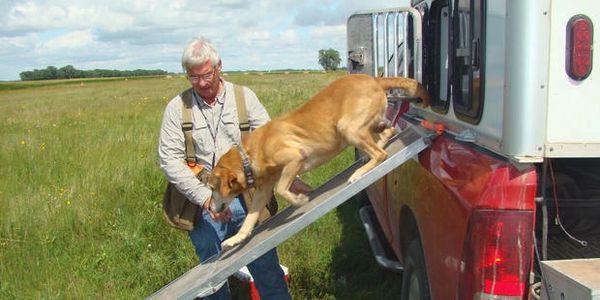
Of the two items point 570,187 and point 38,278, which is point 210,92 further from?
point 38,278

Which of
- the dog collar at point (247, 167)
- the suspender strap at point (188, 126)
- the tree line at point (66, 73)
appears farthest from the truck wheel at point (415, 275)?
the tree line at point (66, 73)

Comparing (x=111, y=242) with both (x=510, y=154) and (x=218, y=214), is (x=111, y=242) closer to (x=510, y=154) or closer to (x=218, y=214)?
(x=218, y=214)

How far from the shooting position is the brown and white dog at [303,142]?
11.3 ft

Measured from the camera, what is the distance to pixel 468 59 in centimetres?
272

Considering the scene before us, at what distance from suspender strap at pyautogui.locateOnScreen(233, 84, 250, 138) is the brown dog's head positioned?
0.87 ft

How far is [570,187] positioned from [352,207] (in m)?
4.40

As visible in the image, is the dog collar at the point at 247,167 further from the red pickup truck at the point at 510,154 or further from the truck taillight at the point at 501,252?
the truck taillight at the point at 501,252

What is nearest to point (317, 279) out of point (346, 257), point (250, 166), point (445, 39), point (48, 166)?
point (346, 257)

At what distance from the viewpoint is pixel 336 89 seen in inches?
143

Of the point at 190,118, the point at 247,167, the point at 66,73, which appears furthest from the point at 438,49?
the point at 66,73

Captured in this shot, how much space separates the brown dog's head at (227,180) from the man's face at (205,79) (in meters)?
0.41

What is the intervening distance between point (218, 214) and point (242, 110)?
2.35 feet

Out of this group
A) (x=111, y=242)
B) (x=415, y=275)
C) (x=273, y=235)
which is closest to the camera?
(x=273, y=235)

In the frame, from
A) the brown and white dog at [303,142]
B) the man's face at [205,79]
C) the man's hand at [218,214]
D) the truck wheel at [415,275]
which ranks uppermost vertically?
the man's face at [205,79]
